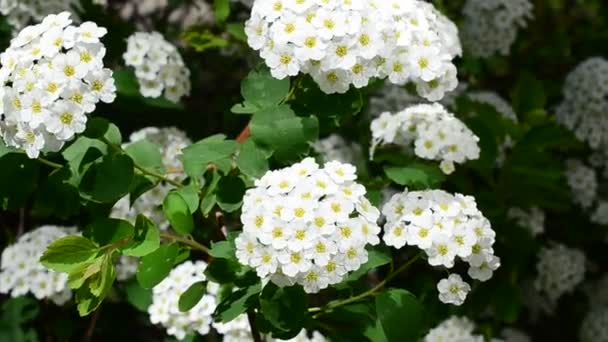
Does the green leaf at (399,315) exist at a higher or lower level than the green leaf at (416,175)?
lower

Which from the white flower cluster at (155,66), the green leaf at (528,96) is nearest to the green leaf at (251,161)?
the white flower cluster at (155,66)

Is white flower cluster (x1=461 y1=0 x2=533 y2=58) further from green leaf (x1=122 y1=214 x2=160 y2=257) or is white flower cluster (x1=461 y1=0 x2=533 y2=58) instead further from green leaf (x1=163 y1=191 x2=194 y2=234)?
green leaf (x1=122 y1=214 x2=160 y2=257)

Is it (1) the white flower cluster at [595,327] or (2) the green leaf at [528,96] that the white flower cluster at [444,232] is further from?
(1) the white flower cluster at [595,327]

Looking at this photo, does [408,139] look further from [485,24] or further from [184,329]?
[485,24]

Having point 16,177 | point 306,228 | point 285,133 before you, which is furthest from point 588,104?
point 16,177

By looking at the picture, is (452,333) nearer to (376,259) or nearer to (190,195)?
(376,259)
